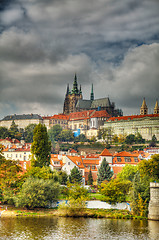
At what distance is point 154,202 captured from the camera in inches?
1775

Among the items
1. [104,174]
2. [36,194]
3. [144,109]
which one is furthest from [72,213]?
[144,109]

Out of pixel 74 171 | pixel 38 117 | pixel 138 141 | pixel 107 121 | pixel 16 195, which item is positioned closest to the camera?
pixel 16 195

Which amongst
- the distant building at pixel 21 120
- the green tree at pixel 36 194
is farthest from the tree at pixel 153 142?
the green tree at pixel 36 194

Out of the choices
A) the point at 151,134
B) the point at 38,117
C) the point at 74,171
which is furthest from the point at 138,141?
the point at 74,171

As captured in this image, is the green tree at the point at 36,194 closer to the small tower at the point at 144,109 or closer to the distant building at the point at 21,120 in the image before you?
the small tower at the point at 144,109

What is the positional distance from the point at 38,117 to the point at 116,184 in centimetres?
13789

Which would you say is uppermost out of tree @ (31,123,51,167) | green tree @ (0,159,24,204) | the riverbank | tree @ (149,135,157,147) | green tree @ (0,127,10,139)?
green tree @ (0,127,10,139)

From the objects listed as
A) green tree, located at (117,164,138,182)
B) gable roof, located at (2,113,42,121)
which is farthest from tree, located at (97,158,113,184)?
gable roof, located at (2,113,42,121)

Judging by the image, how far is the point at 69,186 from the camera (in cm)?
5466

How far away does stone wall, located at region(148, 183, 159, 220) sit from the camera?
147 ft

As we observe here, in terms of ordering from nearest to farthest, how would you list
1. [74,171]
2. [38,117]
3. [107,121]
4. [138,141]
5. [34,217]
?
[34,217] < [74,171] < [138,141] < [107,121] < [38,117]

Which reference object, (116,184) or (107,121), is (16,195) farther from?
(107,121)

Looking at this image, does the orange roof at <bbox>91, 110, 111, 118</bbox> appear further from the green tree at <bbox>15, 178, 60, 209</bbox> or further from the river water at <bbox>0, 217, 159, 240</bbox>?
the river water at <bbox>0, 217, 159, 240</bbox>

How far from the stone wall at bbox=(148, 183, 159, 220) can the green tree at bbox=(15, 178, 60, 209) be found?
11839 mm
